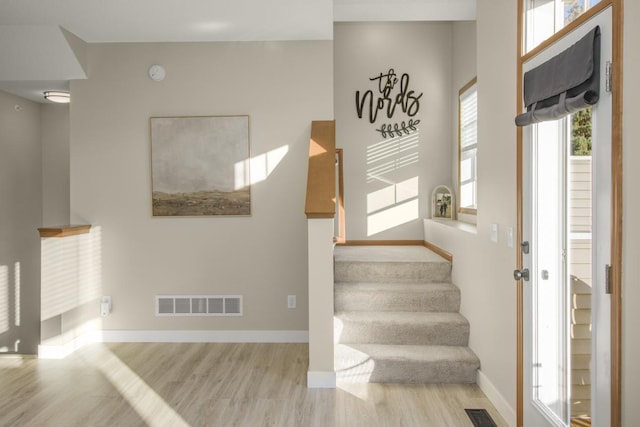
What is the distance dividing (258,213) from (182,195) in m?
0.72

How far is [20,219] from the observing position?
554 cm

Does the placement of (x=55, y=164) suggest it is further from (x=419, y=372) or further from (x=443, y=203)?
(x=419, y=372)

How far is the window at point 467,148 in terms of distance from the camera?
5.02 meters

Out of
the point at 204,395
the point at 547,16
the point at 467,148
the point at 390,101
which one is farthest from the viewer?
the point at 390,101

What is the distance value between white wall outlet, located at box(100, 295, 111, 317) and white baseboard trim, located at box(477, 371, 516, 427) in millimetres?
3261

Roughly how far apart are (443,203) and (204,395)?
3308mm

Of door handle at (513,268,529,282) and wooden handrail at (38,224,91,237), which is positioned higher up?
wooden handrail at (38,224,91,237)

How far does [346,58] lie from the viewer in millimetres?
5754

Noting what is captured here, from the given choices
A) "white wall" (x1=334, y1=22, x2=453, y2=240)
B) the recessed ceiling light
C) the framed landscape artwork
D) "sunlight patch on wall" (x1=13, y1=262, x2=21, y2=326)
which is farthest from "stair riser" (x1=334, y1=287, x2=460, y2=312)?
"sunlight patch on wall" (x1=13, y1=262, x2=21, y2=326)

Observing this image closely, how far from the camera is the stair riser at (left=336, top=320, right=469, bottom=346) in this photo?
3.86 meters

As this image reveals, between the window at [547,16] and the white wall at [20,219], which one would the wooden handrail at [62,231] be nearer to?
the white wall at [20,219]

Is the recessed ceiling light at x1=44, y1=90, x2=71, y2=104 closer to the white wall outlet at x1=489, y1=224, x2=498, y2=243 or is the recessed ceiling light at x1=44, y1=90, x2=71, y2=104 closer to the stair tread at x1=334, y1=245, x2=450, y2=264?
the stair tread at x1=334, y1=245, x2=450, y2=264

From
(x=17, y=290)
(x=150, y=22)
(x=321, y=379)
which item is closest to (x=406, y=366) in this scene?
(x=321, y=379)

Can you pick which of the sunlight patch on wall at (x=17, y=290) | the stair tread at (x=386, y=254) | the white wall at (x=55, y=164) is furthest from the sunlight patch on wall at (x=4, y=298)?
the stair tread at (x=386, y=254)
